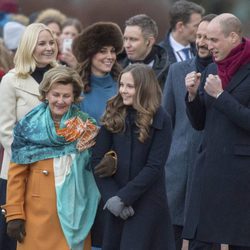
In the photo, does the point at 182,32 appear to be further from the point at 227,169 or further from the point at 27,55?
the point at 227,169

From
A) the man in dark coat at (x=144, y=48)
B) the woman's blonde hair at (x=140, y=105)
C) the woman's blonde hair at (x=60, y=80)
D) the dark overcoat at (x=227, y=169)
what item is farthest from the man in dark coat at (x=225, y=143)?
the man in dark coat at (x=144, y=48)

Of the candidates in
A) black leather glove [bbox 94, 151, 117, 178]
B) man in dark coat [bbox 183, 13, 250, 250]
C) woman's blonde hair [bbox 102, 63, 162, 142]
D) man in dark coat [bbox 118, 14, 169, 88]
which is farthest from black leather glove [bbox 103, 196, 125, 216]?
man in dark coat [bbox 118, 14, 169, 88]

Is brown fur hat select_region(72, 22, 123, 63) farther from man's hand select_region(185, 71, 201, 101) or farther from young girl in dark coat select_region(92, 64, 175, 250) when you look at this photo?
man's hand select_region(185, 71, 201, 101)

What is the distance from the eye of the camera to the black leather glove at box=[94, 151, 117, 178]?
28.5 feet

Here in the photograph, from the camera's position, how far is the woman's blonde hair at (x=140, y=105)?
8.67m

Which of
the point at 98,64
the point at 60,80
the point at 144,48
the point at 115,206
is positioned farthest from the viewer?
the point at 144,48

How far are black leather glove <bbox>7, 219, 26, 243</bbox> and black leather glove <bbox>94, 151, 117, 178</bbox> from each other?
26.0 inches

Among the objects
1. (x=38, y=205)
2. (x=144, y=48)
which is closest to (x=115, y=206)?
(x=38, y=205)

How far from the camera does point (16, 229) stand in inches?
344

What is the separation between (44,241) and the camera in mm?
8805

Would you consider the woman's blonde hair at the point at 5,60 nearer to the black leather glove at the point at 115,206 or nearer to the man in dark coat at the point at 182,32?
the man in dark coat at the point at 182,32

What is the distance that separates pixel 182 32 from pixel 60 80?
9.67ft

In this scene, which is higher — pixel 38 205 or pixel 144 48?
pixel 144 48

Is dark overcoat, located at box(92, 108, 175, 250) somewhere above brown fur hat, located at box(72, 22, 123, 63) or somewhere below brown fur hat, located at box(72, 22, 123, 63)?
below
